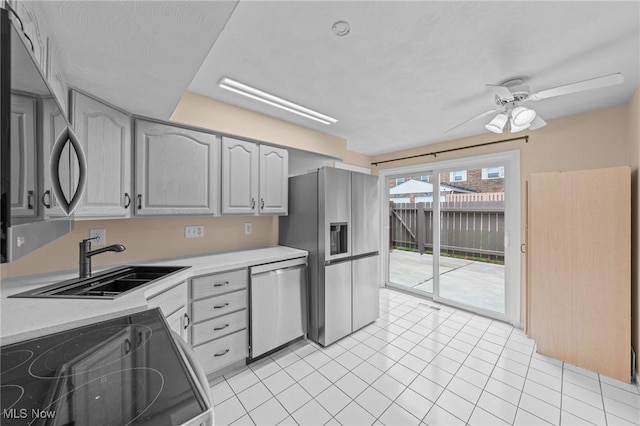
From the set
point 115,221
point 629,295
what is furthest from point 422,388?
point 115,221

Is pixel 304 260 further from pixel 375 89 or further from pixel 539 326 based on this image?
pixel 539 326

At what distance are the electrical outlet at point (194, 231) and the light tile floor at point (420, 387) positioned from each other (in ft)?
4.21

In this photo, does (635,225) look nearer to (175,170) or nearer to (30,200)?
(30,200)

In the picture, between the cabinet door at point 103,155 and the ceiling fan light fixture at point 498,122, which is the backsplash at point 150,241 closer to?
the cabinet door at point 103,155

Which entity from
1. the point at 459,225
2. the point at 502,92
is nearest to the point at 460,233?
the point at 459,225

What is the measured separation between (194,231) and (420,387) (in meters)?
2.38

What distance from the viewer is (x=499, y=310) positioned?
3.14 meters

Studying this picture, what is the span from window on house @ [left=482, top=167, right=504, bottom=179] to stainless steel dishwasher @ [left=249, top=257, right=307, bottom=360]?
8.67ft

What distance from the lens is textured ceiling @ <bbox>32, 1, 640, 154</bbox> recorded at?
104cm

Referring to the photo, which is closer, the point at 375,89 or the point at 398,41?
the point at 398,41

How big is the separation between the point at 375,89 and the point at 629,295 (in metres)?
2.61

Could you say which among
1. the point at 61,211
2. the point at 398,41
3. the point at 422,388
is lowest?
the point at 422,388

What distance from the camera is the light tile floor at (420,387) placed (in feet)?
5.34

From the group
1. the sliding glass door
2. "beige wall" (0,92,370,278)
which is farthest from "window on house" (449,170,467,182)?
"beige wall" (0,92,370,278)
